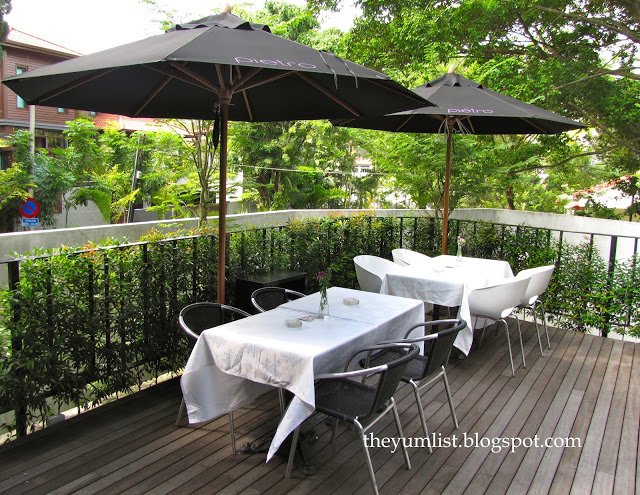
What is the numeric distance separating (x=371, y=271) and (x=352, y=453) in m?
2.18

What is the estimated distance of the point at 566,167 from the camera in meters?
15.2

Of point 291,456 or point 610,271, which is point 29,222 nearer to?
point 291,456

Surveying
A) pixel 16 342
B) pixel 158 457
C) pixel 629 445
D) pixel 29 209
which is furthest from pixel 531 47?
pixel 29 209

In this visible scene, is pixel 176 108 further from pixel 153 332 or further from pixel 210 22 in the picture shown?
pixel 153 332

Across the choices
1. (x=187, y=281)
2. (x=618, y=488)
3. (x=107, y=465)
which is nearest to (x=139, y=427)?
(x=107, y=465)

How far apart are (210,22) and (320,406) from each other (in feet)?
7.25

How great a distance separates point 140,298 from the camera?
365 centimetres

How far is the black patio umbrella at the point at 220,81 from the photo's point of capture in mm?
2334

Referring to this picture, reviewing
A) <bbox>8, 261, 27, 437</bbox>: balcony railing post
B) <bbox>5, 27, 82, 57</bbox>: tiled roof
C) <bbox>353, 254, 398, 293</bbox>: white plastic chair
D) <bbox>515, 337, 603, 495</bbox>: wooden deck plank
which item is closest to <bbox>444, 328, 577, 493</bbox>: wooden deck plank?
<bbox>515, 337, 603, 495</bbox>: wooden deck plank

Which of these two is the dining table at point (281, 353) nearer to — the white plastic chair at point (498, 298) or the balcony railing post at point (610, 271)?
the white plastic chair at point (498, 298)

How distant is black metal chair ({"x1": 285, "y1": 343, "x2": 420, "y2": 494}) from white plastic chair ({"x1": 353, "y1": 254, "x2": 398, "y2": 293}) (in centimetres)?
176

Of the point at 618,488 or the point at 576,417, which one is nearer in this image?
the point at 618,488

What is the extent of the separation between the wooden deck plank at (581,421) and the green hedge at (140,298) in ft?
2.53

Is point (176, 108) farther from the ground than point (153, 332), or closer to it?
farther from the ground
